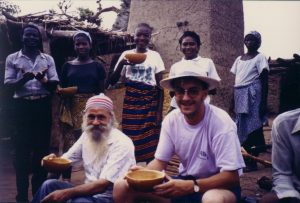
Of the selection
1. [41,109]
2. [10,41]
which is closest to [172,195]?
[41,109]

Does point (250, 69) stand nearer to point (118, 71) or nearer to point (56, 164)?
point (118, 71)

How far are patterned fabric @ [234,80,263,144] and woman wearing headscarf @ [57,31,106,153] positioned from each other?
6.89 feet

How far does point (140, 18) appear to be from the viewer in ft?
25.2

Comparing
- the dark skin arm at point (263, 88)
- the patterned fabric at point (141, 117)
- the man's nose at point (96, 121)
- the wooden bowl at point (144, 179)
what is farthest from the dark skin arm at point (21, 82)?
the dark skin arm at point (263, 88)

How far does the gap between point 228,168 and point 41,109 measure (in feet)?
7.38

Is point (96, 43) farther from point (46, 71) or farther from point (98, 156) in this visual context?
point (98, 156)

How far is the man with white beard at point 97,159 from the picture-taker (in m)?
2.58

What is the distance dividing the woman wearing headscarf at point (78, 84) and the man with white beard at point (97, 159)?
123 cm

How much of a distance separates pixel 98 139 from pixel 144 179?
0.67 meters

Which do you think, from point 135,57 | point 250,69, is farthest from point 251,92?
point 135,57

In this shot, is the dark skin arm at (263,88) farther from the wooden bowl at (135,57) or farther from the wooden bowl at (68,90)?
the wooden bowl at (68,90)

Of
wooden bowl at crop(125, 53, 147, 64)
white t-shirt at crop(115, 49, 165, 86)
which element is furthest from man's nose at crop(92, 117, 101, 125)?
white t-shirt at crop(115, 49, 165, 86)

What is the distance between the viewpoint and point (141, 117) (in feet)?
15.5

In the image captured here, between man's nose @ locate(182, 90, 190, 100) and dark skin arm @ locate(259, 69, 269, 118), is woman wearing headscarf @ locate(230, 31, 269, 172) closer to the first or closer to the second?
dark skin arm @ locate(259, 69, 269, 118)
